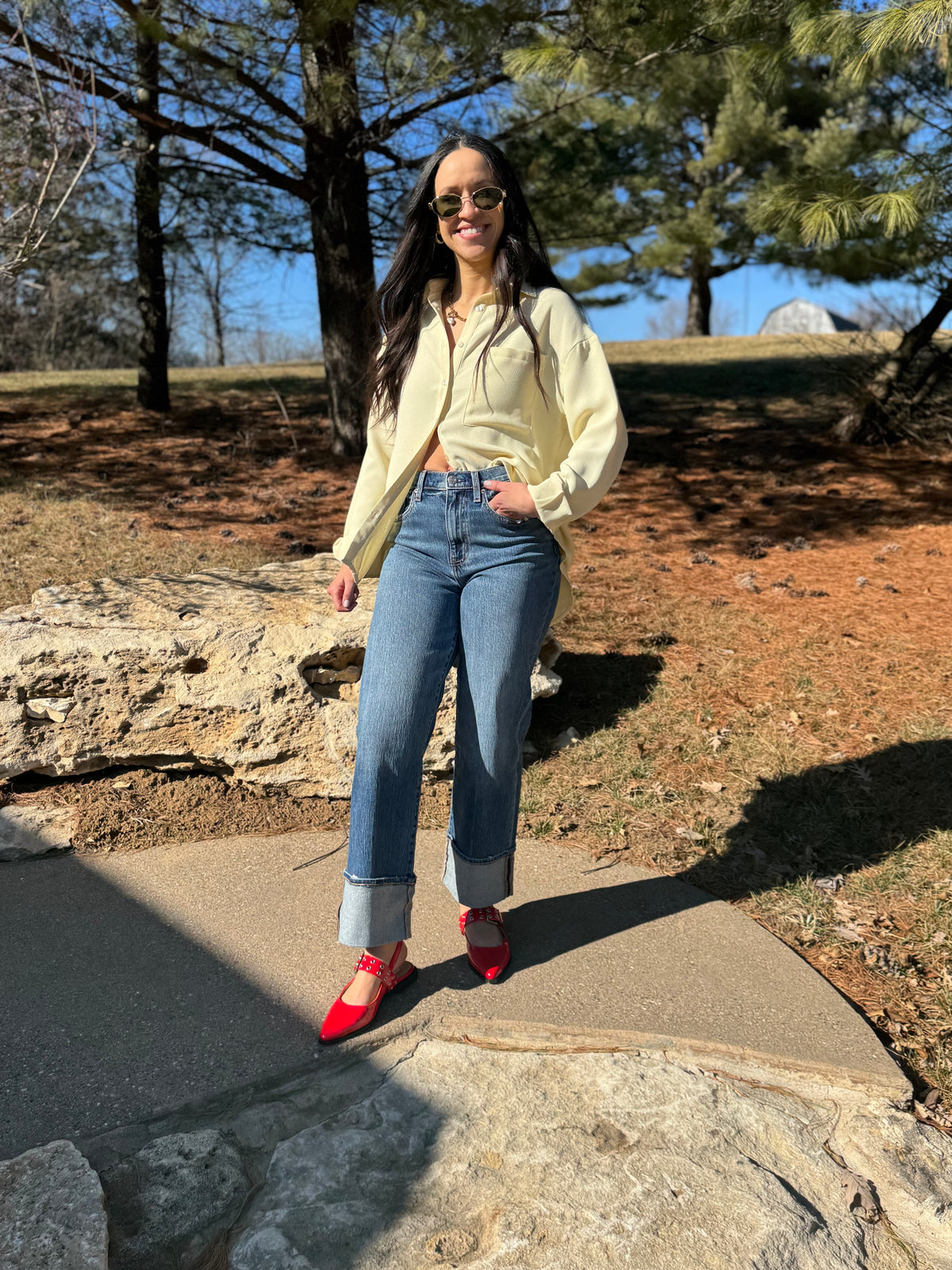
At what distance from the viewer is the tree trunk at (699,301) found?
1831 centimetres

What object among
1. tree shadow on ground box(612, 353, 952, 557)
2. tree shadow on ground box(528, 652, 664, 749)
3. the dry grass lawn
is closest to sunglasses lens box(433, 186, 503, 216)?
the dry grass lawn

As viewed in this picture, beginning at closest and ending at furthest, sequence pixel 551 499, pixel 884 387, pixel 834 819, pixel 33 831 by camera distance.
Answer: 1. pixel 551 499
2. pixel 33 831
3. pixel 834 819
4. pixel 884 387

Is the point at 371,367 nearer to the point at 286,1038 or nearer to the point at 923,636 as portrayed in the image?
the point at 286,1038

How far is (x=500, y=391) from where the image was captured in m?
2.08

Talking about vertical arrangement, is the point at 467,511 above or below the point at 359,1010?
above

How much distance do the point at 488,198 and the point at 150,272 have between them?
7.50 meters

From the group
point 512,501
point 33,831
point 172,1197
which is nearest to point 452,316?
point 512,501

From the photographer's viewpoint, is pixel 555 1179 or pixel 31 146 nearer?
pixel 555 1179

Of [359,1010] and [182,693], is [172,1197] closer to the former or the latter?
[359,1010]

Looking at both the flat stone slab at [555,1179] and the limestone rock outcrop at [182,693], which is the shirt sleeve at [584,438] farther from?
the limestone rock outcrop at [182,693]

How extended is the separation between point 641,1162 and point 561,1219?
20 cm

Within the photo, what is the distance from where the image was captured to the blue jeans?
2.09 m

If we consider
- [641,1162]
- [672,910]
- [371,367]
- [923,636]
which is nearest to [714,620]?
[923,636]

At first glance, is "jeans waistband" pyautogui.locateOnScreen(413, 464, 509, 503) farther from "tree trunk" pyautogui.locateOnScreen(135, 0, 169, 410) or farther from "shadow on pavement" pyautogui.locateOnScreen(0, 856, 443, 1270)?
"tree trunk" pyautogui.locateOnScreen(135, 0, 169, 410)
